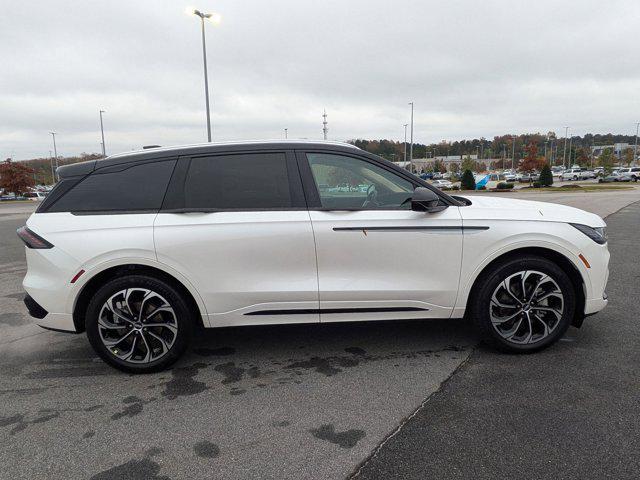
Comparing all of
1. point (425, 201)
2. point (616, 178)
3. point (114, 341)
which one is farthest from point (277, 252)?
point (616, 178)

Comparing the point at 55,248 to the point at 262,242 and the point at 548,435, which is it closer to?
the point at 262,242

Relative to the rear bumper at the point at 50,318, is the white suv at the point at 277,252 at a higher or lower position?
higher

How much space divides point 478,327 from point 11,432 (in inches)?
136

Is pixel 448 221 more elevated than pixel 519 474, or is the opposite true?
pixel 448 221

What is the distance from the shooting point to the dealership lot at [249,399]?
240cm

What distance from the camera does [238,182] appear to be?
11.3 feet

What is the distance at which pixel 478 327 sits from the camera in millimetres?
3582

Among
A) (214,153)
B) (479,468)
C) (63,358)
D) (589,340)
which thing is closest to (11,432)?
(63,358)

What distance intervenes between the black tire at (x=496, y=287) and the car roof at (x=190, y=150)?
5.11ft

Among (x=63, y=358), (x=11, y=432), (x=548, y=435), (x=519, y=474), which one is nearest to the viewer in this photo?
(x=519, y=474)

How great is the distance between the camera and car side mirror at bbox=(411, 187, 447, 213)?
328 centimetres

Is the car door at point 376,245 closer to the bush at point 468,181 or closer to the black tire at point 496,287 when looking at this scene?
the black tire at point 496,287

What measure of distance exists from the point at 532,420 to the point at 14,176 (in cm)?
4867

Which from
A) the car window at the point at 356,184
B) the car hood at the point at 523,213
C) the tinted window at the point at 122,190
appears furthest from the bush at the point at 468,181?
the tinted window at the point at 122,190
